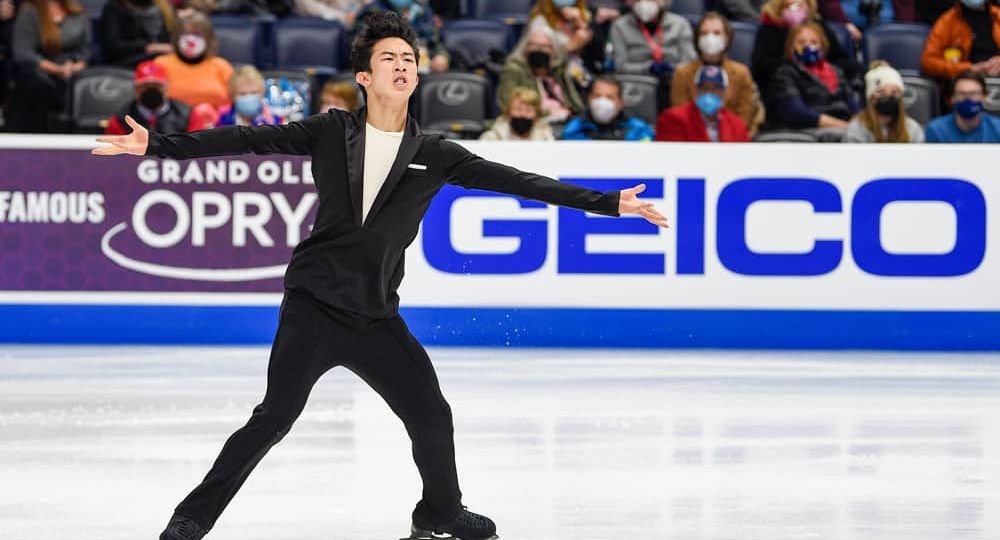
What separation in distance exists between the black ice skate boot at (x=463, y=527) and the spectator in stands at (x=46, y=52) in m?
6.27

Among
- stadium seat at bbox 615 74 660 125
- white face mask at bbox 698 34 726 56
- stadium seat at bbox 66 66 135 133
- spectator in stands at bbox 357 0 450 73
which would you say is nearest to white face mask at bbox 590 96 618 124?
stadium seat at bbox 615 74 660 125

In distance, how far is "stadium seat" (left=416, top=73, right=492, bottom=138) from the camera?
9.72 metres

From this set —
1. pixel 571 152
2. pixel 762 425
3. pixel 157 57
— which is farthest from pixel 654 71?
pixel 762 425

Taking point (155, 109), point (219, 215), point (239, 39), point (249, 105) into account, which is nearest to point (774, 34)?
point (249, 105)

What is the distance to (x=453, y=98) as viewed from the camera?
32.0ft

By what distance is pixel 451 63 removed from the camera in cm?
1027

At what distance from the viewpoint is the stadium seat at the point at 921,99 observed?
9812 millimetres

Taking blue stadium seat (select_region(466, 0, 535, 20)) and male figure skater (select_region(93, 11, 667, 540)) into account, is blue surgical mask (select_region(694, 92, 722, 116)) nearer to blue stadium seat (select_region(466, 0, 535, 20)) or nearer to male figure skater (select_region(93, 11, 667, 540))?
blue stadium seat (select_region(466, 0, 535, 20))

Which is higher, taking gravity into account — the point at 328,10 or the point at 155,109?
the point at 328,10

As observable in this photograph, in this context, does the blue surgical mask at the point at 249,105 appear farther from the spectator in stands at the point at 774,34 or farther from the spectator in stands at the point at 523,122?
the spectator in stands at the point at 774,34

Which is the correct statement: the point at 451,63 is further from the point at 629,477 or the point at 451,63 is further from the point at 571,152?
the point at 629,477

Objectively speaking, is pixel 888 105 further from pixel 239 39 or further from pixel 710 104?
pixel 239 39

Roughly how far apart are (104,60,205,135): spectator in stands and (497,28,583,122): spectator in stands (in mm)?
1800

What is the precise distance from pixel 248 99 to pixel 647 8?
2.58 m
